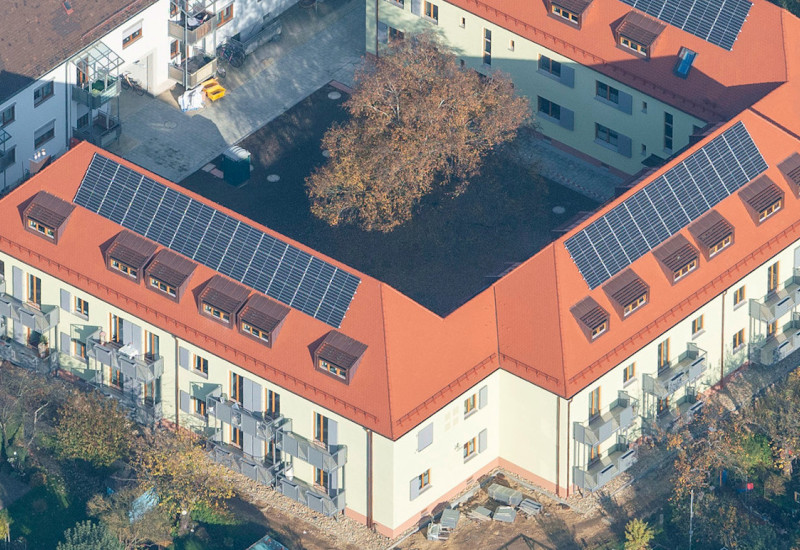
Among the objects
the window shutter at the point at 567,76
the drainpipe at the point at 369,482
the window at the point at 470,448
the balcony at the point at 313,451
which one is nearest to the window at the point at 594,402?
the window at the point at 470,448

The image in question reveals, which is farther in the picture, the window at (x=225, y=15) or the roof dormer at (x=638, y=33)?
the window at (x=225, y=15)

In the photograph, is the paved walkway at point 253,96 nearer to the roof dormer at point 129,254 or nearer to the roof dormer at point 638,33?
the roof dormer at point 638,33

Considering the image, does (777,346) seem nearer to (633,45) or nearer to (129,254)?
(633,45)

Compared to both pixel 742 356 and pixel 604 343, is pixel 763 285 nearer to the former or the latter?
pixel 742 356

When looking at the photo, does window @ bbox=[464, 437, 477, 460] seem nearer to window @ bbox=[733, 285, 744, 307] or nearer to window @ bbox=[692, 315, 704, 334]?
window @ bbox=[692, 315, 704, 334]

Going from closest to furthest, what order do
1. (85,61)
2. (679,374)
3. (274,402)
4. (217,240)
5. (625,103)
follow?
(274,402) → (217,240) → (679,374) → (625,103) → (85,61)

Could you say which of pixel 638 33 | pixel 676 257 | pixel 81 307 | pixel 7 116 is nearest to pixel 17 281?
pixel 81 307

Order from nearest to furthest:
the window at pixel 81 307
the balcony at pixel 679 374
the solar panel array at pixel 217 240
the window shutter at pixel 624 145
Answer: the solar panel array at pixel 217 240
the balcony at pixel 679 374
the window at pixel 81 307
the window shutter at pixel 624 145
